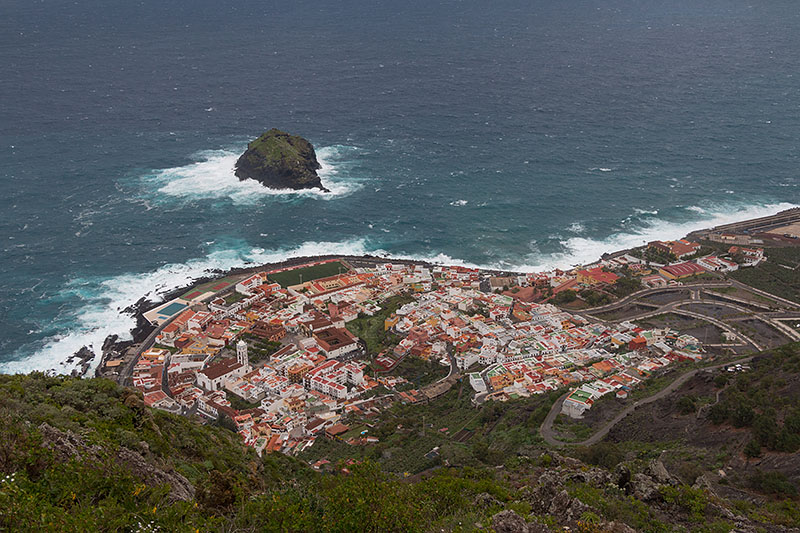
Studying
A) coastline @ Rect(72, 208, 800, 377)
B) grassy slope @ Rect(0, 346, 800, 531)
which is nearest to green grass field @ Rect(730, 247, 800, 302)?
coastline @ Rect(72, 208, 800, 377)

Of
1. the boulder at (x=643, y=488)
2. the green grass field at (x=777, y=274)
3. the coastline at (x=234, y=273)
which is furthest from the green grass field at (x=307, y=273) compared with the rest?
the boulder at (x=643, y=488)

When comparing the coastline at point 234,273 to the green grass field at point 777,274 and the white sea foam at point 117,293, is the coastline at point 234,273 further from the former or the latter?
the green grass field at point 777,274

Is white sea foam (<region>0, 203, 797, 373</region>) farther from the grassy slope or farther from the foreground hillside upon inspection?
the foreground hillside

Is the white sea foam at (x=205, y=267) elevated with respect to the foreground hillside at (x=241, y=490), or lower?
lower

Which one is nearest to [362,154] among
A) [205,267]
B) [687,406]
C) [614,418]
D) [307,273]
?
[307,273]

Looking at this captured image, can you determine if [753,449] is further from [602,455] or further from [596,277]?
[596,277]

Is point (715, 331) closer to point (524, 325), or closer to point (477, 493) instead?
point (524, 325)
